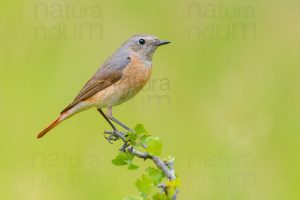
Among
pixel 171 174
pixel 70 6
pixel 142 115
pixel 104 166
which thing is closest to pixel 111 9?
pixel 70 6

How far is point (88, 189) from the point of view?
27.0ft

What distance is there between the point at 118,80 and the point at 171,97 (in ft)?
11.8

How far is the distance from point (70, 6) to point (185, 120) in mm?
2885

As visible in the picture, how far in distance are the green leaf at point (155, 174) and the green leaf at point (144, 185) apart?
5cm

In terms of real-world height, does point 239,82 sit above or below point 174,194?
below

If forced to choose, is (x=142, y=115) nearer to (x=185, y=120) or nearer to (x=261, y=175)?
(x=185, y=120)

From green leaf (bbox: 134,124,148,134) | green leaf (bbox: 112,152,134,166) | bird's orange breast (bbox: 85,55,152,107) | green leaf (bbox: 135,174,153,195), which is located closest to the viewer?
green leaf (bbox: 135,174,153,195)

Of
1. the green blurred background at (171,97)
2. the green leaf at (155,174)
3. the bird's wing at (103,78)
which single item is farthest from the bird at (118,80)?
the green leaf at (155,174)

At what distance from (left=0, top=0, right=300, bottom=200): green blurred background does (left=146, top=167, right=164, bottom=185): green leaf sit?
3.41 metres

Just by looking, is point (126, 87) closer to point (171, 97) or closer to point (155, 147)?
point (155, 147)

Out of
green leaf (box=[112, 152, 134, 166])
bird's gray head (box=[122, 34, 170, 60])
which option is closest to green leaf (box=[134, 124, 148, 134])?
green leaf (box=[112, 152, 134, 166])

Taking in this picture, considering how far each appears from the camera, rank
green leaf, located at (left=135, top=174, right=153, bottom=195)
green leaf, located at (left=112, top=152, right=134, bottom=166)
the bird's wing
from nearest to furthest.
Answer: green leaf, located at (left=135, top=174, right=153, bottom=195), green leaf, located at (left=112, top=152, right=134, bottom=166), the bird's wing

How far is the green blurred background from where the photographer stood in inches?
336

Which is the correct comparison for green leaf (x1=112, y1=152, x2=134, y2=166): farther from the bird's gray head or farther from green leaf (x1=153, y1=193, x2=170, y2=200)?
the bird's gray head
